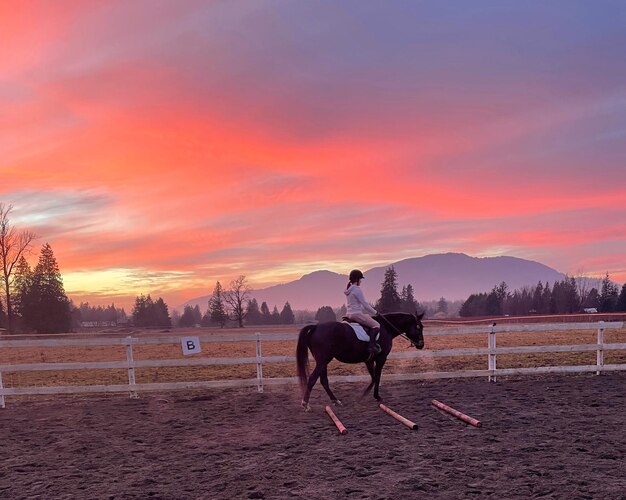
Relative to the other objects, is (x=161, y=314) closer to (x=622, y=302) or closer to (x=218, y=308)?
(x=218, y=308)

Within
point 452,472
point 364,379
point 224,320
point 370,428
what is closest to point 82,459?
point 370,428

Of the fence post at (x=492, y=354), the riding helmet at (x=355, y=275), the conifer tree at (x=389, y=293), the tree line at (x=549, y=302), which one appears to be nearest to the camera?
the riding helmet at (x=355, y=275)

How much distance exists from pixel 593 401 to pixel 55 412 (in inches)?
456

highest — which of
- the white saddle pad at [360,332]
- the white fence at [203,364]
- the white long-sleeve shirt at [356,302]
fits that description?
the white long-sleeve shirt at [356,302]

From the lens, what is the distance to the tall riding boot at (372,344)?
10125mm

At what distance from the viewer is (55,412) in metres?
10.2

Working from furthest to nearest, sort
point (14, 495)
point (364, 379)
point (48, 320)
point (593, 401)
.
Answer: point (48, 320) → point (364, 379) → point (593, 401) → point (14, 495)

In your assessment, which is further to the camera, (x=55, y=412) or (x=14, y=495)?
(x=55, y=412)

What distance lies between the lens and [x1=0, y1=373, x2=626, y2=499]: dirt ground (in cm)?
550

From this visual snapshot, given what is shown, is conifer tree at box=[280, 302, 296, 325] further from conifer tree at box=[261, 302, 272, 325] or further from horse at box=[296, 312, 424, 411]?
horse at box=[296, 312, 424, 411]

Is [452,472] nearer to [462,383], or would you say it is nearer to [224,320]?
[462,383]

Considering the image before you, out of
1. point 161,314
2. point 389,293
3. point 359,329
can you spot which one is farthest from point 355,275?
point 161,314

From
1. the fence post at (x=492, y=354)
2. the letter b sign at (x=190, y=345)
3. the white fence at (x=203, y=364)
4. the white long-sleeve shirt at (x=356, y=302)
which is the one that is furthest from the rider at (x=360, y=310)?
the letter b sign at (x=190, y=345)

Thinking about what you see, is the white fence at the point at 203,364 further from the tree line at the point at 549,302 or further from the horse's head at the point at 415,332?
the tree line at the point at 549,302
